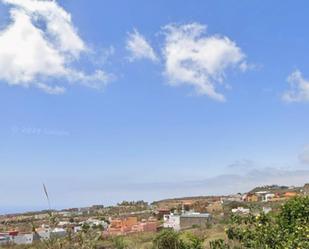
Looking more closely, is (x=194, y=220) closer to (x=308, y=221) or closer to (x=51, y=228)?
(x=308, y=221)

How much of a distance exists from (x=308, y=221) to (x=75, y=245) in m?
6.35

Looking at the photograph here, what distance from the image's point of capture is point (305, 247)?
7.30m

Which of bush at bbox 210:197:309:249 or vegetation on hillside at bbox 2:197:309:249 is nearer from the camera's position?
vegetation on hillside at bbox 2:197:309:249

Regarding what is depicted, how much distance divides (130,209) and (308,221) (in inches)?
4036

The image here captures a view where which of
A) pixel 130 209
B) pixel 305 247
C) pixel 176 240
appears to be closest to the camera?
pixel 305 247

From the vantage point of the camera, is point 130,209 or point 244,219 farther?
point 130,209

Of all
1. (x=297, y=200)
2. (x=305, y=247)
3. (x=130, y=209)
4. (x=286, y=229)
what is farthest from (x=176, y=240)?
(x=130, y=209)

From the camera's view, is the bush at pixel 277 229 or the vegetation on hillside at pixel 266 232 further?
the bush at pixel 277 229

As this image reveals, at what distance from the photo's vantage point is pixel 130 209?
110438 mm

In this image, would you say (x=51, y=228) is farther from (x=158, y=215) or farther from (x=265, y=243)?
(x=158, y=215)

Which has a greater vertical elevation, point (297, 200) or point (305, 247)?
point (297, 200)

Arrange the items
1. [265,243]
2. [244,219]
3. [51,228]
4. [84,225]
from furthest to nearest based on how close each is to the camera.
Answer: [244,219]
[265,243]
[84,225]
[51,228]

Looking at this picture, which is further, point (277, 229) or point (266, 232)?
point (277, 229)

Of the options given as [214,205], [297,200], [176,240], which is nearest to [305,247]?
[297,200]
